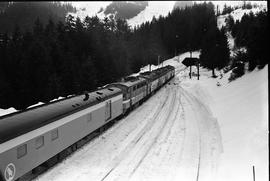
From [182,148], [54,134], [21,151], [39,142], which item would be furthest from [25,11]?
[182,148]

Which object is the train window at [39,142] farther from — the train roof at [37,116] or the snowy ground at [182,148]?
the snowy ground at [182,148]

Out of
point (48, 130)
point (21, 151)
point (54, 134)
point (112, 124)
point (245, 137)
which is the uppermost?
point (48, 130)

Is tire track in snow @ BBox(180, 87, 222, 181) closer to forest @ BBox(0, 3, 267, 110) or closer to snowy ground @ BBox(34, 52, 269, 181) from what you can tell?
snowy ground @ BBox(34, 52, 269, 181)

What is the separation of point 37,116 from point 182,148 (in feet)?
31.0

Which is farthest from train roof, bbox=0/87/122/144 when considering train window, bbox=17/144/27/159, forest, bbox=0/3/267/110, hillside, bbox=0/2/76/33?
forest, bbox=0/3/267/110

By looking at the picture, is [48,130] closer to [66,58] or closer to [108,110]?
[108,110]

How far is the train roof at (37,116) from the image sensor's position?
12930 mm

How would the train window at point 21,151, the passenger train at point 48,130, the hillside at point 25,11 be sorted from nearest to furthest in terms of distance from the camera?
1. the passenger train at point 48,130
2. the train window at point 21,151
3. the hillside at point 25,11

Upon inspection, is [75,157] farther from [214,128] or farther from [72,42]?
[72,42]

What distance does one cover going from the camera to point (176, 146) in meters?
20.6

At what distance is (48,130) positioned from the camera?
15523 millimetres

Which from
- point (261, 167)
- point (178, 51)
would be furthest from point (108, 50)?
point (178, 51)

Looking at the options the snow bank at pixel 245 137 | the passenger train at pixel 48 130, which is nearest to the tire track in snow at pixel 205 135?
the snow bank at pixel 245 137

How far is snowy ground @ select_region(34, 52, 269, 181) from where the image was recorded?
50.6 feet
